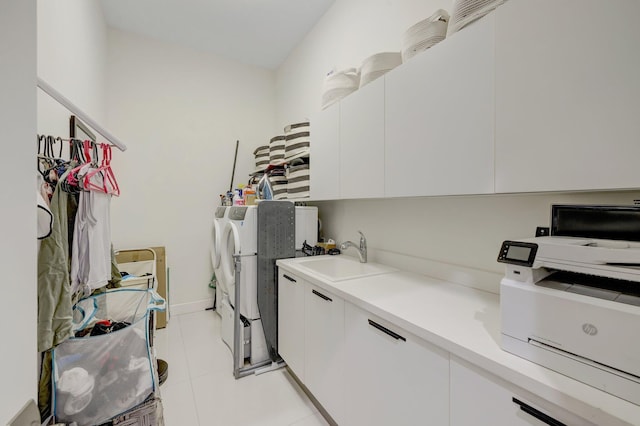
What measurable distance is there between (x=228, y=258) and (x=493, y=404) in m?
2.20

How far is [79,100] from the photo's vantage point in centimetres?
201

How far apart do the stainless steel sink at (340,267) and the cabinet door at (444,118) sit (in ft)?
2.13

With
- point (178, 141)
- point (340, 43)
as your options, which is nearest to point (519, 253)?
point (340, 43)

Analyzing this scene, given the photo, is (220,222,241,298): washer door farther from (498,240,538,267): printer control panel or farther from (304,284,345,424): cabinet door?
(498,240,538,267): printer control panel

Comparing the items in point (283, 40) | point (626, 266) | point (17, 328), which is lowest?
point (17, 328)

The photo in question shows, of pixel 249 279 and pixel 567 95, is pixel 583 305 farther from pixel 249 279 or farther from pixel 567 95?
pixel 249 279

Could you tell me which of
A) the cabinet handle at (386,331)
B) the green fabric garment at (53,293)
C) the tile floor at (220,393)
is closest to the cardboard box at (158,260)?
the tile floor at (220,393)

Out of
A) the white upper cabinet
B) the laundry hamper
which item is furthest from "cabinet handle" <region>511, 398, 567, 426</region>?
the laundry hamper

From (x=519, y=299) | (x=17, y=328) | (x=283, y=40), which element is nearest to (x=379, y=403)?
(x=519, y=299)

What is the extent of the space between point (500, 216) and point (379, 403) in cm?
108

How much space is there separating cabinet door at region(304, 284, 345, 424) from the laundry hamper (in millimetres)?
872

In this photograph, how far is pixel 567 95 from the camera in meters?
0.82

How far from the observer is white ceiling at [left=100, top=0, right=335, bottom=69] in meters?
2.63

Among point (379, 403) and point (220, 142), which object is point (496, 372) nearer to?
point (379, 403)
